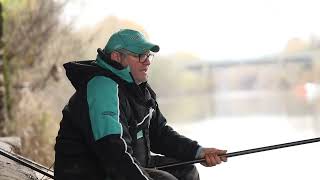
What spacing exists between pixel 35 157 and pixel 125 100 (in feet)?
14.0

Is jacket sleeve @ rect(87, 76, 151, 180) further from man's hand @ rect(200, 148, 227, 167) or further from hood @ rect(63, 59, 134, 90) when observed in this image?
man's hand @ rect(200, 148, 227, 167)

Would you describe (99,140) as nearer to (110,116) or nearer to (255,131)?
(110,116)

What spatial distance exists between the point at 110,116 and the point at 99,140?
11 centimetres

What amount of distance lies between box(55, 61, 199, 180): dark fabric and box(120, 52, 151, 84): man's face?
51 mm

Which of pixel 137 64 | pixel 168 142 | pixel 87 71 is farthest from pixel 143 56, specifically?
pixel 168 142

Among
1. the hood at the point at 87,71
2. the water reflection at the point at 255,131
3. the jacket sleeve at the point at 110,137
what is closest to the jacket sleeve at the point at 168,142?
the hood at the point at 87,71

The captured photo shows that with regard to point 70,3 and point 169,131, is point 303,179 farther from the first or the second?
point 70,3

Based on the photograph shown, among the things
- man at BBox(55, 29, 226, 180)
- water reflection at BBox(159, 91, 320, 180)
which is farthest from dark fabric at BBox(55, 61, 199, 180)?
water reflection at BBox(159, 91, 320, 180)

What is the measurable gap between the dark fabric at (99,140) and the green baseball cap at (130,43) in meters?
Answer: 0.13

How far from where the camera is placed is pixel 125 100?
2.59 meters

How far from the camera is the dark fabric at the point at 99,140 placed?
96.3 inches

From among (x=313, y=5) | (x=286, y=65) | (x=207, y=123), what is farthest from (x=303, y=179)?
(x=286, y=65)

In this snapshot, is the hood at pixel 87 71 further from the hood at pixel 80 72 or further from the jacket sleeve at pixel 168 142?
the jacket sleeve at pixel 168 142

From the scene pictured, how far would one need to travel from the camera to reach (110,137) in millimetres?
2438
